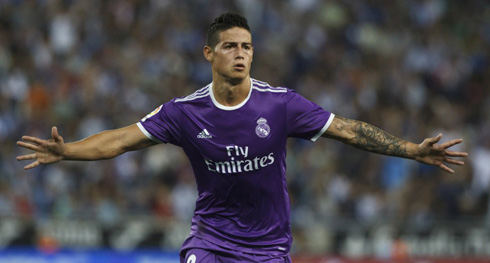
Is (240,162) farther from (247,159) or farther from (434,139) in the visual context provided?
(434,139)

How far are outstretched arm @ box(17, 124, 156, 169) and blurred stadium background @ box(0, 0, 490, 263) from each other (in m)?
6.03

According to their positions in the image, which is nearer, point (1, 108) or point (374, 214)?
point (374, 214)

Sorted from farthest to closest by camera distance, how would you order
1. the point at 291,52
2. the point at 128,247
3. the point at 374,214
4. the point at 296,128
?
the point at 291,52 → the point at 374,214 → the point at 128,247 → the point at 296,128

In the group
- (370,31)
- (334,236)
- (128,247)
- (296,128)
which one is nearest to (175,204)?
(128,247)

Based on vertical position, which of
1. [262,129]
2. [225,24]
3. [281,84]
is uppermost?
[281,84]

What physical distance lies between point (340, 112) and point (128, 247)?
5.01 metres

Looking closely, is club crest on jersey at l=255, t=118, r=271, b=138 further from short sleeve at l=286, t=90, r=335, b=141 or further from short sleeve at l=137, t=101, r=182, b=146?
short sleeve at l=137, t=101, r=182, b=146

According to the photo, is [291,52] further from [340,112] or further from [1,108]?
[1,108]

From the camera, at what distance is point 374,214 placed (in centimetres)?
1442

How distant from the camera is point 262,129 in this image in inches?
270

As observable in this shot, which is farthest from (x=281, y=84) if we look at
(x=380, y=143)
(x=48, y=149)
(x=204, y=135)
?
(x=48, y=149)

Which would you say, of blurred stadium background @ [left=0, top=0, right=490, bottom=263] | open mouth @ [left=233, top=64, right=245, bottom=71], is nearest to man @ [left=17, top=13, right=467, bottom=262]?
open mouth @ [left=233, top=64, right=245, bottom=71]

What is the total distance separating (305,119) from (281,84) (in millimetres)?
10016

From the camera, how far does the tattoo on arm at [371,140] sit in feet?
23.0
